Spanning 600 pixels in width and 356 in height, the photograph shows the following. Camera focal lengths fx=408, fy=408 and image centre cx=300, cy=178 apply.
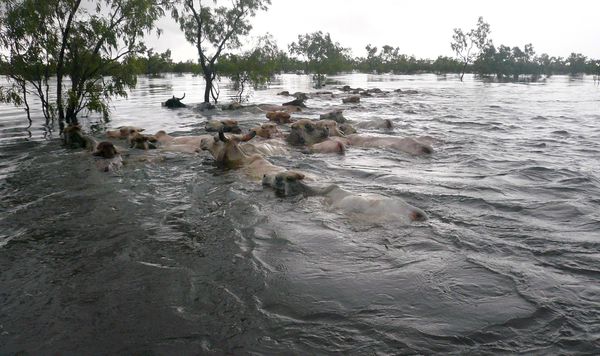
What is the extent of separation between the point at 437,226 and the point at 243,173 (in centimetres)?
450

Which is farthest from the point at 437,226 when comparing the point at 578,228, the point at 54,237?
the point at 54,237

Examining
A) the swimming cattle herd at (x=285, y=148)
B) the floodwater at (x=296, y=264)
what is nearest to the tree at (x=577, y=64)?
the swimming cattle herd at (x=285, y=148)

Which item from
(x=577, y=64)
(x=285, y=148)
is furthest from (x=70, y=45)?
(x=577, y=64)

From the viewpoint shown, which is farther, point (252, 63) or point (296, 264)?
point (252, 63)

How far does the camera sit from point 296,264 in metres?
4.72

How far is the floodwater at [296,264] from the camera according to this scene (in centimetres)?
337

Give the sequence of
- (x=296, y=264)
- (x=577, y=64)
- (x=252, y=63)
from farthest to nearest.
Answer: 1. (x=577, y=64)
2. (x=252, y=63)
3. (x=296, y=264)

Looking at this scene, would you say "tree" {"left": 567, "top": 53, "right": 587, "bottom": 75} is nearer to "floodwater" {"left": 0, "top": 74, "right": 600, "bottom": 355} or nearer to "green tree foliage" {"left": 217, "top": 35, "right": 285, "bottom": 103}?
"green tree foliage" {"left": 217, "top": 35, "right": 285, "bottom": 103}

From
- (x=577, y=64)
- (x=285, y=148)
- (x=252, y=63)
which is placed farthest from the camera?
(x=577, y=64)

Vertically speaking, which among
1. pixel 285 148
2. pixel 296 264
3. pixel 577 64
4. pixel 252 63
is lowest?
pixel 296 264

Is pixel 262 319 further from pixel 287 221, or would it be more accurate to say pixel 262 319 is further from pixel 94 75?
pixel 94 75

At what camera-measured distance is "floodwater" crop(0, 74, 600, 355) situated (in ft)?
11.1

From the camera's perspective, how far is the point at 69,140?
12.3 metres

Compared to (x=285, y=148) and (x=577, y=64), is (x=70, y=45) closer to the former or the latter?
(x=285, y=148)
